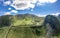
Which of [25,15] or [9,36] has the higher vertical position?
[25,15]

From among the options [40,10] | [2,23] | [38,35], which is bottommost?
[38,35]

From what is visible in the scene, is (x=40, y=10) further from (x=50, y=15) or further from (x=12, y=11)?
(x=12, y=11)

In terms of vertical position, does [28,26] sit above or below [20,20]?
below

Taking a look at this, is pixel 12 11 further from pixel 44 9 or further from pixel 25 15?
pixel 44 9

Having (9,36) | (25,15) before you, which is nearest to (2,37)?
(9,36)

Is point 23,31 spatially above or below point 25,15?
below

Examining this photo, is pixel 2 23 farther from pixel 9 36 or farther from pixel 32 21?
pixel 32 21

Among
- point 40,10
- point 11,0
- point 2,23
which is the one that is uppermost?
point 11,0

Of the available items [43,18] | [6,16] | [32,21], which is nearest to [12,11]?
[6,16]

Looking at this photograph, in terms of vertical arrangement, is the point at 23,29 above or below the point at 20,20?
below
